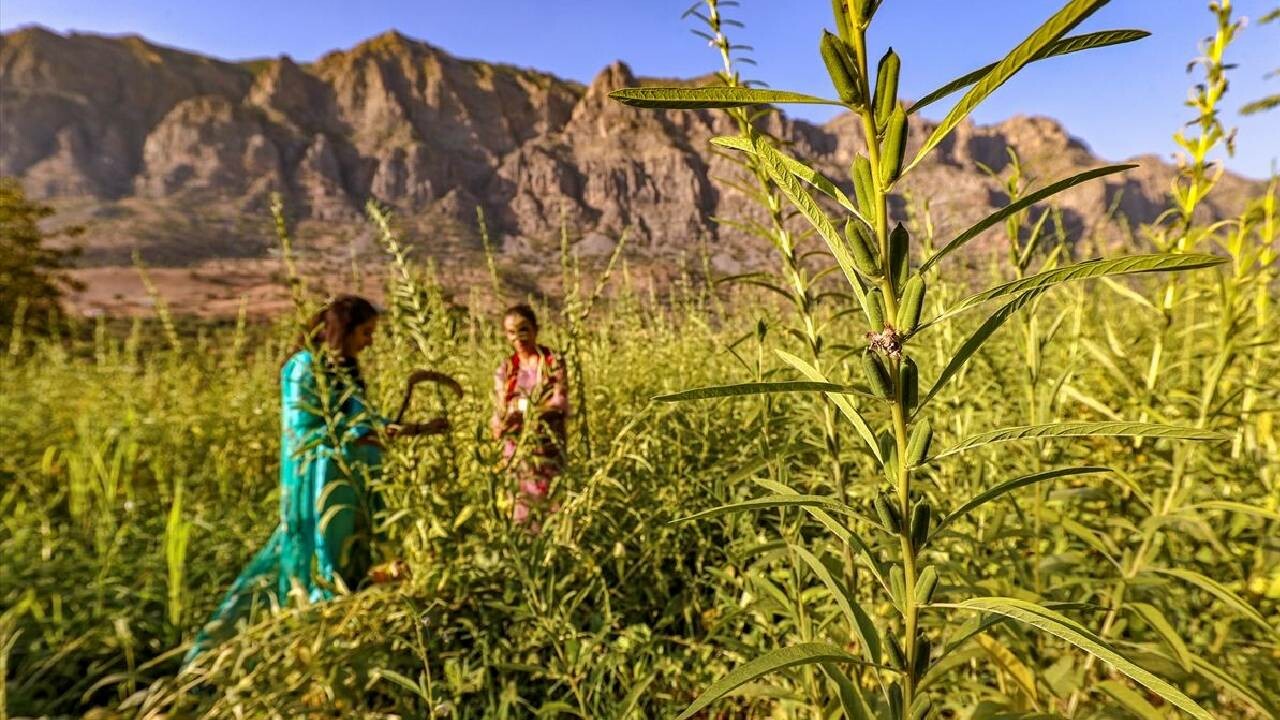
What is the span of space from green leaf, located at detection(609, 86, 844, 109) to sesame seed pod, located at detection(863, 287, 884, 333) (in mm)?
177

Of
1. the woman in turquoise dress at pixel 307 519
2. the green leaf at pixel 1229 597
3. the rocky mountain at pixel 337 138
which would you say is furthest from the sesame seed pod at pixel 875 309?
the rocky mountain at pixel 337 138

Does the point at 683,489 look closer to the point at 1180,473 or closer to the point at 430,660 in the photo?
the point at 430,660

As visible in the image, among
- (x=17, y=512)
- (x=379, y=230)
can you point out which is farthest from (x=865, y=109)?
(x=17, y=512)

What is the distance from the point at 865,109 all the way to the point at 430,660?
189cm

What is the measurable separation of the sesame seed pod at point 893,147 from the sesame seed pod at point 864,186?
0.02 m

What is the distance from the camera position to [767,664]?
1.68ft

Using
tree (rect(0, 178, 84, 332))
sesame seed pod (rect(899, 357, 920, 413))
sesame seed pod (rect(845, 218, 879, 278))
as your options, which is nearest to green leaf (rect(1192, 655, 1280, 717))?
sesame seed pod (rect(899, 357, 920, 413))

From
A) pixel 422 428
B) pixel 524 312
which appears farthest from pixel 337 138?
pixel 422 428

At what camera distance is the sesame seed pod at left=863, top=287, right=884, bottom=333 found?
52cm

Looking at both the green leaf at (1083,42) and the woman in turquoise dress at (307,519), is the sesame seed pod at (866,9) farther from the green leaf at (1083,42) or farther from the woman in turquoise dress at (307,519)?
the woman in turquoise dress at (307,519)

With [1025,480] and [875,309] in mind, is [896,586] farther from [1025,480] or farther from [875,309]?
[875,309]

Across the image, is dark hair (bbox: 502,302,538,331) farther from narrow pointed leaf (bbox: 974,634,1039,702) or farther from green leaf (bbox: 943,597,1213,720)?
green leaf (bbox: 943,597,1213,720)

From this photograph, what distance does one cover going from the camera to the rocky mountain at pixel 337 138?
74.9 m

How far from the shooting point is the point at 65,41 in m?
90.1
